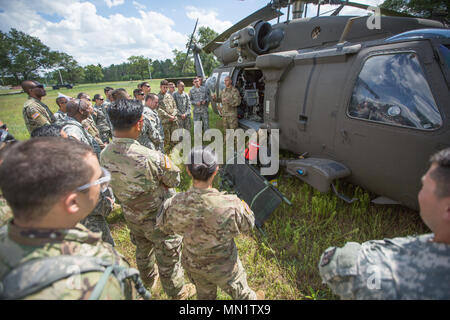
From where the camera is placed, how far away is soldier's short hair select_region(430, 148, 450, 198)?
2.85 feet

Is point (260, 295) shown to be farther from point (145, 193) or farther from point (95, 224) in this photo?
point (95, 224)

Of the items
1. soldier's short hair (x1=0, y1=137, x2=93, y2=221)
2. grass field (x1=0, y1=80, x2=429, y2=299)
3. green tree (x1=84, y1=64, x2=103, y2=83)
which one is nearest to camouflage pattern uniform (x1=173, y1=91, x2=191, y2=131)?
grass field (x1=0, y1=80, x2=429, y2=299)

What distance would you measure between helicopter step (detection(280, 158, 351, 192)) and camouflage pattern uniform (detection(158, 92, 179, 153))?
412 centimetres

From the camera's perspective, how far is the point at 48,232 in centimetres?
Result: 84

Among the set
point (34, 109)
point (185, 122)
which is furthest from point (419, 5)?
point (34, 109)

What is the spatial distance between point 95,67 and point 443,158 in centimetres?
9868

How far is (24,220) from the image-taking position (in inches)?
32.8

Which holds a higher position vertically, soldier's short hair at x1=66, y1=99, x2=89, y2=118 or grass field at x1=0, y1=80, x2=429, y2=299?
soldier's short hair at x1=66, y1=99, x2=89, y2=118

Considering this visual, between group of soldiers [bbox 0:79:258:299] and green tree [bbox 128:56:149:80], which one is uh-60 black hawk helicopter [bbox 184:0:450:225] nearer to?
group of soldiers [bbox 0:79:258:299]

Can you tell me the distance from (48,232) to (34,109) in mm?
4394

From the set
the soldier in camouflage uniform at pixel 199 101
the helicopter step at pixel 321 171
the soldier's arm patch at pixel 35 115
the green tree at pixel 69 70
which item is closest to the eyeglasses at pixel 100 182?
the helicopter step at pixel 321 171

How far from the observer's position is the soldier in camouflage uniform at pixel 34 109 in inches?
156
